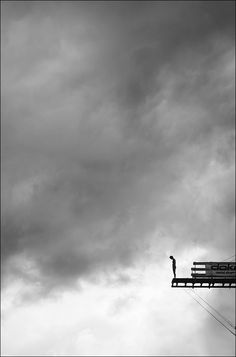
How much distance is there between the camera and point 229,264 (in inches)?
1350

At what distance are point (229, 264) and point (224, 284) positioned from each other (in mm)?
1637

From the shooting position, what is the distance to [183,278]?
33.3 m

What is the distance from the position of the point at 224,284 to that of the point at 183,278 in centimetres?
347

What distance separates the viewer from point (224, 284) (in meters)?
33.9

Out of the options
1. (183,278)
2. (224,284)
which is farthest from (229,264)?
(183,278)

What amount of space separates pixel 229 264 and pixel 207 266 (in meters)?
1.81

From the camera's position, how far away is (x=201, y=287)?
3388 centimetres

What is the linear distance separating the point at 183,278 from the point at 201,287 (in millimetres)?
1842

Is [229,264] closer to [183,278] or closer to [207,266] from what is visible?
[207,266]

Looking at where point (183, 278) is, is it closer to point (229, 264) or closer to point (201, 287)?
point (201, 287)

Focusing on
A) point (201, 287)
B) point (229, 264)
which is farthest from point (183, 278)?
point (229, 264)
